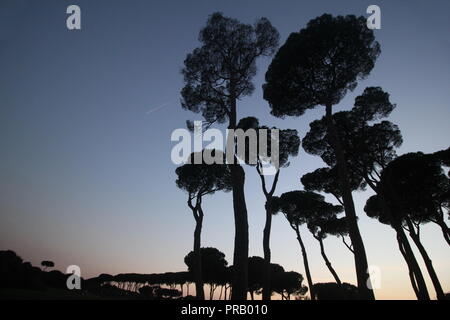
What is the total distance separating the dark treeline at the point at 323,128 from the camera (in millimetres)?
10750

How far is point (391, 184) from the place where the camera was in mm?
17469

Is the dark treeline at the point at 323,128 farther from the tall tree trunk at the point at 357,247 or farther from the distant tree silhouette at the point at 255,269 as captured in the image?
the distant tree silhouette at the point at 255,269

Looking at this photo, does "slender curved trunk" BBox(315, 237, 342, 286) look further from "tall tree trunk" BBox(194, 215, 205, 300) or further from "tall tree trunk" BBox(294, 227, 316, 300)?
"tall tree trunk" BBox(194, 215, 205, 300)

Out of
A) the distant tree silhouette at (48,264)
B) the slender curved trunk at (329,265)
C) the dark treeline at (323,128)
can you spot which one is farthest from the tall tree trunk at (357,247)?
the distant tree silhouette at (48,264)

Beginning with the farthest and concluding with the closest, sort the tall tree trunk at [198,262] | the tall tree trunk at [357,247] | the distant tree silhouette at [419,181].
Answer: the distant tree silhouette at [419,181]
the tall tree trunk at [198,262]
the tall tree trunk at [357,247]

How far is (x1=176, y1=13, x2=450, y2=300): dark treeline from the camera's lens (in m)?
10.8

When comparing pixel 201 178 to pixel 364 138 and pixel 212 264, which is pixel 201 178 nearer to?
pixel 364 138

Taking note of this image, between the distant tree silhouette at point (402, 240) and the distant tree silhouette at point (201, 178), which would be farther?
the distant tree silhouette at point (201, 178)

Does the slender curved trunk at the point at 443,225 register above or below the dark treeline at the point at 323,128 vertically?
below
